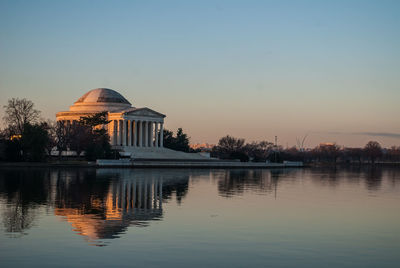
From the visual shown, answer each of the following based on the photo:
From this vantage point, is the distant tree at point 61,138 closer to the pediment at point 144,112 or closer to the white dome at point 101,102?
the pediment at point 144,112

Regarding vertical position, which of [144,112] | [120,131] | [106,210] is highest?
[144,112]

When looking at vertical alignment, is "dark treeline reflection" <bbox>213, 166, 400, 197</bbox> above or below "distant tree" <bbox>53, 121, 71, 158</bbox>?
below

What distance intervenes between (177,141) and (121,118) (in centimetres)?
1988

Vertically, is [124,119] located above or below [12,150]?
above

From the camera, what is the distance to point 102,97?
13812 cm

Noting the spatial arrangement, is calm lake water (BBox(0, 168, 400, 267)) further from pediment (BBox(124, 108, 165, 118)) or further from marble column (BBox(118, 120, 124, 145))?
marble column (BBox(118, 120, 124, 145))

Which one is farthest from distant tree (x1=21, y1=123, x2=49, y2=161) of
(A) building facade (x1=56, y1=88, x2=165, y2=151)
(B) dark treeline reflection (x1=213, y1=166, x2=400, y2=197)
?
(A) building facade (x1=56, y1=88, x2=165, y2=151)

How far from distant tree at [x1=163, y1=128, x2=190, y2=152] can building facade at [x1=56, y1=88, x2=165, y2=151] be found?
4.00 meters

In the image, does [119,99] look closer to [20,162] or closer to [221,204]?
[20,162]

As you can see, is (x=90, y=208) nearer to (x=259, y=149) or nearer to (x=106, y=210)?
(x=106, y=210)

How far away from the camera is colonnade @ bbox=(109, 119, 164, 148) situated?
131 metres

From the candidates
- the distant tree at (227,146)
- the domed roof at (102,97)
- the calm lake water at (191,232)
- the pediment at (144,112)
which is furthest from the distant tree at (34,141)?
the distant tree at (227,146)

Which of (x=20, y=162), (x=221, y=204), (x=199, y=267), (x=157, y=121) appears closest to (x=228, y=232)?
(x=199, y=267)

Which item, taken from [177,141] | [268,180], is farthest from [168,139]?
[268,180]
